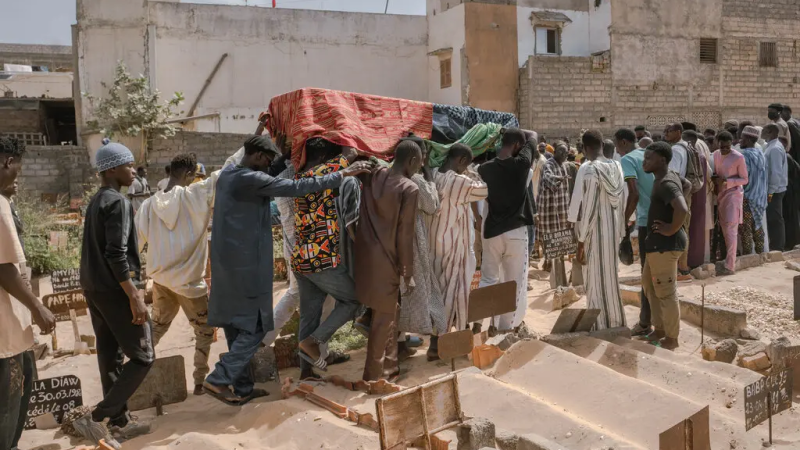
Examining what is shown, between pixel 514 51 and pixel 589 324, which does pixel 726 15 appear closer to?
pixel 514 51

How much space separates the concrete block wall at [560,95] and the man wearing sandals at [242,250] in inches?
761

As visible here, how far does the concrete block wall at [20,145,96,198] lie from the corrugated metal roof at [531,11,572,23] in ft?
49.2

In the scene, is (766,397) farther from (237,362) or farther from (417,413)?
(237,362)

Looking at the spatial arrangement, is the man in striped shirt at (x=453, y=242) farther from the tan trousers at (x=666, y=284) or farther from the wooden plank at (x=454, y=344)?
the tan trousers at (x=666, y=284)

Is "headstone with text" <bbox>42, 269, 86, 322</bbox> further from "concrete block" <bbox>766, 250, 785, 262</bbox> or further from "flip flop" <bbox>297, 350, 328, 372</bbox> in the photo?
"concrete block" <bbox>766, 250, 785, 262</bbox>

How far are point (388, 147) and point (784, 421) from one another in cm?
345

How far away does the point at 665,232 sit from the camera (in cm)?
588

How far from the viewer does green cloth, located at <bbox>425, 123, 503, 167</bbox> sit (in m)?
6.14

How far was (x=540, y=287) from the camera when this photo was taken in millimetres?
9070

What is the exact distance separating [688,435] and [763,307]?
465cm

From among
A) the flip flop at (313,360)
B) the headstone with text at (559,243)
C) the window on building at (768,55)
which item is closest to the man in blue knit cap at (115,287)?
the flip flop at (313,360)

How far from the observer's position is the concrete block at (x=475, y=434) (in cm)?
396

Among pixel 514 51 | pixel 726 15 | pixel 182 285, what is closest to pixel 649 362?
pixel 182 285

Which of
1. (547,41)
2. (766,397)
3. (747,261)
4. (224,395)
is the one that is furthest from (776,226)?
(547,41)
